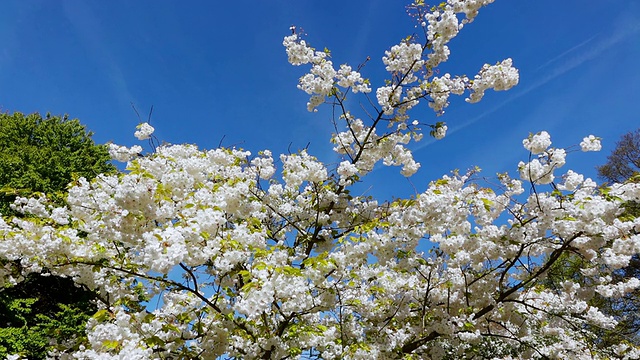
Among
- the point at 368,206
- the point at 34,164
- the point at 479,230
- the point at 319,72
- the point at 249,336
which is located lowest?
the point at 249,336

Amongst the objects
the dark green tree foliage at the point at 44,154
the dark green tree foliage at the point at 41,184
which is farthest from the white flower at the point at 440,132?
the dark green tree foliage at the point at 44,154

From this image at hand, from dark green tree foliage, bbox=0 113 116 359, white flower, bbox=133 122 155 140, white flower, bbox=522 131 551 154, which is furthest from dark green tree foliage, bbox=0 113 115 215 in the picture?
white flower, bbox=522 131 551 154

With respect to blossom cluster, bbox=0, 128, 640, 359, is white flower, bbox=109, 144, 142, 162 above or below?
above

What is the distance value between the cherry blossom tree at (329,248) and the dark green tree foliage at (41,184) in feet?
13.8

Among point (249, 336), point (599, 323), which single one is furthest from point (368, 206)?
point (599, 323)

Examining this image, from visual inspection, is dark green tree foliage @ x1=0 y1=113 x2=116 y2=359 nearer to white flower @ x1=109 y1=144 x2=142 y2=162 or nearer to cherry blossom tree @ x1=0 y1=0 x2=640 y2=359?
white flower @ x1=109 y1=144 x2=142 y2=162

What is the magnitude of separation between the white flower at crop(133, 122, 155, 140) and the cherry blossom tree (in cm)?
45

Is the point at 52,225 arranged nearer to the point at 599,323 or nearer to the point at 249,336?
the point at 249,336

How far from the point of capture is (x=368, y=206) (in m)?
6.72

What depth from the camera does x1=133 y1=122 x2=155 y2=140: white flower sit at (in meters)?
6.77

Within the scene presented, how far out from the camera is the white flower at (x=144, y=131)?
6.77 meters

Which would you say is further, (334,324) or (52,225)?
(334,324)

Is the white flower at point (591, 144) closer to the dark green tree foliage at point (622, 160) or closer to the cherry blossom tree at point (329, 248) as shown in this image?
the cherry blossom tree at point (329, 248)

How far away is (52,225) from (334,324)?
367 centimetres
